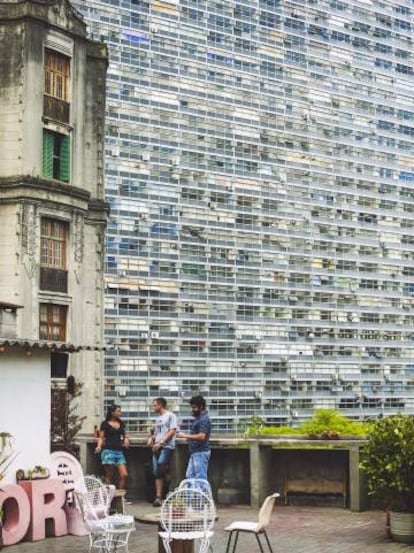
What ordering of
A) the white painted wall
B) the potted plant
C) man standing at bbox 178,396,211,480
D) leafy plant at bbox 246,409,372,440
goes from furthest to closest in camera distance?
leafy plant at bbox 246,409,372,440 < man standing at bbox 178,396,211,480 < the white painted wall < the potted plant

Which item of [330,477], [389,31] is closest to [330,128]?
[389,31]

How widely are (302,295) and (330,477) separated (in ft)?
67.6

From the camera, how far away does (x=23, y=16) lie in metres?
27.4

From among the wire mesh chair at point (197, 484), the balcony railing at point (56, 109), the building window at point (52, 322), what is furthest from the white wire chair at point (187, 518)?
the balcony railing at point (56, 109)

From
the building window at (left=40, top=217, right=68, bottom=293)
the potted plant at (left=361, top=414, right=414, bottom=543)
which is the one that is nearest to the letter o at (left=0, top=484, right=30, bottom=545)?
the potted plant at (left=361, top=414, right=414, bottom=543)

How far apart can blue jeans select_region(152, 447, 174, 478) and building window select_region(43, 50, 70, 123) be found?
15603mm

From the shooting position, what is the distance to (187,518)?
9422mm

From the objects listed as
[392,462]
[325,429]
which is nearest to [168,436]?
[325,429]

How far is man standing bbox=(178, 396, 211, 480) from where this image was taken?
43.0 feet

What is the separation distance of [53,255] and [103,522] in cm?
1827

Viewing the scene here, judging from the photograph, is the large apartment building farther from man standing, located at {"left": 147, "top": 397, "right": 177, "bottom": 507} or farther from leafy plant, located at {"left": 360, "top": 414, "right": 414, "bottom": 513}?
leafy plant, located at {"left": 360, "top": 414, "right": 414, "bottom": 513}

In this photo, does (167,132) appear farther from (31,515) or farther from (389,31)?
(31,515)

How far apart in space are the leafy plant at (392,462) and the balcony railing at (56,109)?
60.6 ft

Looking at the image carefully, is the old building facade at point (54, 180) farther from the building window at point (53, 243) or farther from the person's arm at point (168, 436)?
the person's arm at point (168, 436)
